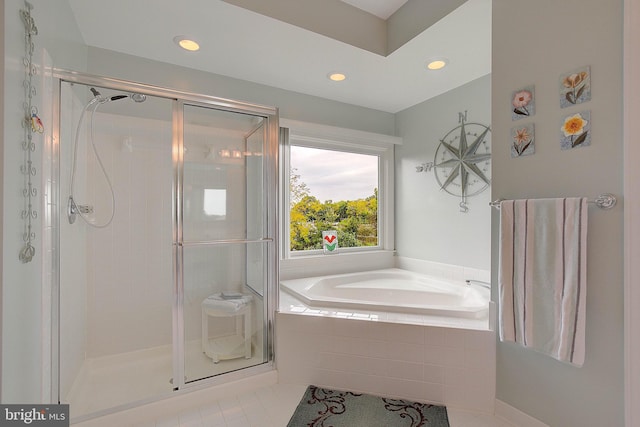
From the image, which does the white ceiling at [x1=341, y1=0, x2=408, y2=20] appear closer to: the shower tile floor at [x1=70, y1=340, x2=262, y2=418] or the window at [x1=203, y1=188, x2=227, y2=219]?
the window at [x1=203, y1=188, x2=227, y2=219]

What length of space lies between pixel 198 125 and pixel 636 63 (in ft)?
7.38

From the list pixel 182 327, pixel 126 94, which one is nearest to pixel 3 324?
pixel 182 327

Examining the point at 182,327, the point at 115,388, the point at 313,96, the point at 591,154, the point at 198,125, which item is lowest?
the point at 115,388

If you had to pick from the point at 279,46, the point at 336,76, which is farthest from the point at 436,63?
the point at 279,46

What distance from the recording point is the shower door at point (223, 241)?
6.41 ft

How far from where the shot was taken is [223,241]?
2.04 metres

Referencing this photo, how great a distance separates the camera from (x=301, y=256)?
119 inches

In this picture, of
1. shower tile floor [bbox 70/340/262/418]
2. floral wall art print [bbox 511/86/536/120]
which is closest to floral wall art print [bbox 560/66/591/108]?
floral wall art print [bbox 511/86/536/120]

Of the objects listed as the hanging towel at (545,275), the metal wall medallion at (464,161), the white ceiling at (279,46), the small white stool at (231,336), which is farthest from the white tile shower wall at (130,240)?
the metal wall medallion at (464,161)

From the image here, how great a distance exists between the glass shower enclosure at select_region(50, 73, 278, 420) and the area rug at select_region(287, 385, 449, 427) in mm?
454

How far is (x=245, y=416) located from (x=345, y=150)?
102 inches

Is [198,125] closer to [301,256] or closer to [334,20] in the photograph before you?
[334,20]

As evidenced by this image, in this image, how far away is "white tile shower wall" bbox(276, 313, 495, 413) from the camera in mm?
1750

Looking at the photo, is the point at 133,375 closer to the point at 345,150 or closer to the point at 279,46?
the point at 279,46
